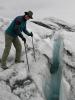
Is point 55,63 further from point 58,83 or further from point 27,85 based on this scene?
point 27,85

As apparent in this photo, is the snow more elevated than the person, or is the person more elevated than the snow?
the person

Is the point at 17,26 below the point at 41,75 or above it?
above

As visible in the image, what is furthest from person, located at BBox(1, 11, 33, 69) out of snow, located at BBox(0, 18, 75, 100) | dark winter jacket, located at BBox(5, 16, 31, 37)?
snow, located at BBox(0, 18, 75, 100)

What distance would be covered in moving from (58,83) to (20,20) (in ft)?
7.24

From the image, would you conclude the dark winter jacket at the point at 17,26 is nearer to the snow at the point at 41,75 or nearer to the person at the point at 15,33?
the person at the point at 15,33

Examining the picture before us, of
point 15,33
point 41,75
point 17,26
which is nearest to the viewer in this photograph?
point 17,26

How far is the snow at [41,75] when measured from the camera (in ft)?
28.9

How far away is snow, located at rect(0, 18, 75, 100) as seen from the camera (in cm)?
882

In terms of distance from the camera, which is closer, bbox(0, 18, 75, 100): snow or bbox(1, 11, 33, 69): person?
bbox(0, 18, 75, 100): snow

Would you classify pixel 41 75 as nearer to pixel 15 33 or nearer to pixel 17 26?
pixel 15 33

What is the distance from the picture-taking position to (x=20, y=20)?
29.3 ft

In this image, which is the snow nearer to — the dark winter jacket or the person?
the person

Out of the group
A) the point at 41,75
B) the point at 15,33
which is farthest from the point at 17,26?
the point at 41,75

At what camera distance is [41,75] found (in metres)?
9.45
